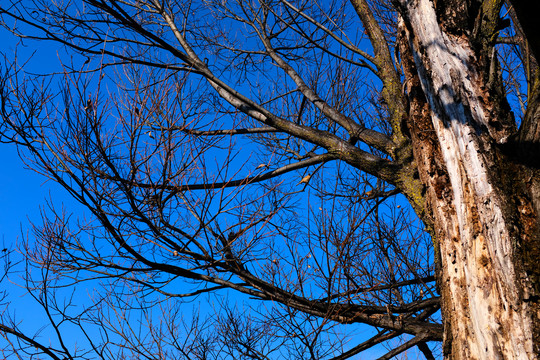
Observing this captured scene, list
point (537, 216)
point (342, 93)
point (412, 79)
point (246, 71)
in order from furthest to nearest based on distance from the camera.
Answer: point (246, 71) < point (342, 93) < point (412, 79) < point (537, 216)

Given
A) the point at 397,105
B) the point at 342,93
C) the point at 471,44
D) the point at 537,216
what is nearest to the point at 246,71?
the point at 342,93

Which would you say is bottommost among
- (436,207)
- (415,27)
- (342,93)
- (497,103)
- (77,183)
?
(436,207)

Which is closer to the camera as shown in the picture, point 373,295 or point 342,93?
point 373,295

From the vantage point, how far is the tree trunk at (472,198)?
7.71ft

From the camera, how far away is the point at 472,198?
8.55ft

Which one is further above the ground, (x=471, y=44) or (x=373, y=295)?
(x=471, y=44)

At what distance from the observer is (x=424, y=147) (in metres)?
3.14

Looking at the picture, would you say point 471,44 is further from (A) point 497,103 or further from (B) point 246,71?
(B) point 246,71

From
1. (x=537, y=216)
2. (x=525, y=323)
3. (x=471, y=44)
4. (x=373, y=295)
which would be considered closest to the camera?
(x=525, y=323)

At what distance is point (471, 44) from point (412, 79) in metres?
0.48

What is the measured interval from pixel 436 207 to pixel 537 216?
0.60 m

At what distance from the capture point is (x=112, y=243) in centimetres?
347

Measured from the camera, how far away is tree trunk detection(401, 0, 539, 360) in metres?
2.35

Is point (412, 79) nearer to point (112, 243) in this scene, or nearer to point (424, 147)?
point (424, 147)
